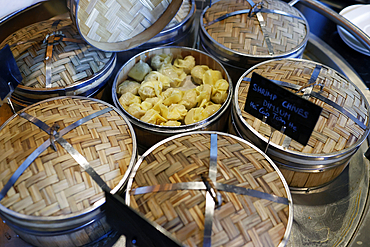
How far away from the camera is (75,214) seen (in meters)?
1.45

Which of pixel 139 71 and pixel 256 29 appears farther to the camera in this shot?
pixel 139 71

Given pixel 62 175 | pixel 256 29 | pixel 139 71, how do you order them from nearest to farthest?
pixel 62 175 < pixel 256 29 < pixel 139 71

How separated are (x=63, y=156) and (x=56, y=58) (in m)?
0.90

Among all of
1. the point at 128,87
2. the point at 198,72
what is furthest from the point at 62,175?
the point at 198,72

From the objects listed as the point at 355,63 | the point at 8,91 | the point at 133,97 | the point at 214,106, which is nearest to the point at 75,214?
the point at 8,91

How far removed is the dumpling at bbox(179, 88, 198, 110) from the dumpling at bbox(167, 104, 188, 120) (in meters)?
0.08

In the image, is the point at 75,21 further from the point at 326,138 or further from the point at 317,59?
the point at 317,59

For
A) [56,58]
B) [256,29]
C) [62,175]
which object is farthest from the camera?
[256,29]

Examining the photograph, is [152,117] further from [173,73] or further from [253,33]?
[253,33]

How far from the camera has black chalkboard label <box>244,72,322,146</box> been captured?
1493mm

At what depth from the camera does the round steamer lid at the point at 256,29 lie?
238 cm

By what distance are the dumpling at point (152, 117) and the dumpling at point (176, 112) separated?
69mm

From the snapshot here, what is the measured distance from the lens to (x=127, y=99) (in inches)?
93.1

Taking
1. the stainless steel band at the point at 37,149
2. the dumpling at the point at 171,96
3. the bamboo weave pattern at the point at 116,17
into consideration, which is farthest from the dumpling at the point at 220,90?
the stainless steel band at the point at 37,149
